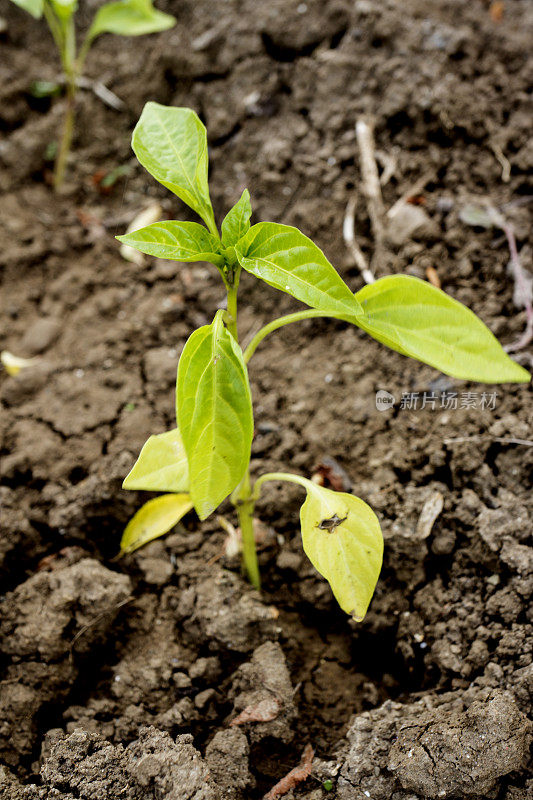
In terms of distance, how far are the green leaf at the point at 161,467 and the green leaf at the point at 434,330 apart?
0.57 m

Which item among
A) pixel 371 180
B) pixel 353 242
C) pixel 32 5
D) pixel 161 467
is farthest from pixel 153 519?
pixel 32 5

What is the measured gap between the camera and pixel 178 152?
1601 millimetres

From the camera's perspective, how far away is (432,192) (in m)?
2.61

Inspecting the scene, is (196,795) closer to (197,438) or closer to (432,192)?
(197,438)

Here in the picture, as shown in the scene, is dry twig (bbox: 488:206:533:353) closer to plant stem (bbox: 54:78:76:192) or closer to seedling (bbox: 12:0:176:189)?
seedling (bbox: 12:0:176:189)

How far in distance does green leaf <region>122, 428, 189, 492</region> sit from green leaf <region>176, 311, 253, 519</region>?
0.56 ft

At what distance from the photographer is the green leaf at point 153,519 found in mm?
1965

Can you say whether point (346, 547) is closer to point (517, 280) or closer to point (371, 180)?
point (517, 280)

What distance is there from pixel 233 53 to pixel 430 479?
230 centimetres

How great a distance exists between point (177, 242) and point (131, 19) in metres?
2.13

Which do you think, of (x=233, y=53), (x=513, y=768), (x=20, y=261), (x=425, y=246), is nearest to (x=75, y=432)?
(x=20, y=261)

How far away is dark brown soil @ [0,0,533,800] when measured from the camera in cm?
160

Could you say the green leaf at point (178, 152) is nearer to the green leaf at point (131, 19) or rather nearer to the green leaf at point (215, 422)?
the green leaf at point (215, 422)

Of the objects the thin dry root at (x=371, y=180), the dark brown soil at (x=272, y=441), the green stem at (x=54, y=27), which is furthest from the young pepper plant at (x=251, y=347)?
the green stem at (x=54, y=27)
